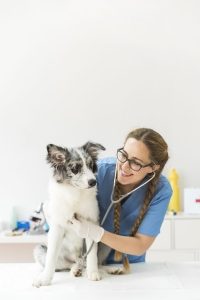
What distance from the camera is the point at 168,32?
145 inches

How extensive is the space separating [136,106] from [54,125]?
78cm

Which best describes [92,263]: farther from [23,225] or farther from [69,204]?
[23,225]

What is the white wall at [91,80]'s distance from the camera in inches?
143

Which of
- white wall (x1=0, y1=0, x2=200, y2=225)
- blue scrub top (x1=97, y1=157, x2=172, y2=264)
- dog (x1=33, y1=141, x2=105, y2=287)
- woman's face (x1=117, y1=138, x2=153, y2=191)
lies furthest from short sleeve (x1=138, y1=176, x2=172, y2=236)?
white wall (x1=0, y1=0, x2=200, y2=225)

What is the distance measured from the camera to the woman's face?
1832mm

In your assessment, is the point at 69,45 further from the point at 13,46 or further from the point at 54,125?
the point at 54,125

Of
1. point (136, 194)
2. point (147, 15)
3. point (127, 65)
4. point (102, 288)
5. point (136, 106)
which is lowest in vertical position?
point (102, 288)

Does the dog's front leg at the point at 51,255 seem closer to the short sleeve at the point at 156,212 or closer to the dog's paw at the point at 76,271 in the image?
the dog's paw at the point at 76,271

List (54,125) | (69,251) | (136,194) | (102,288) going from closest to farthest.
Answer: (102,288)
(69,251)
(136,194)
(54,125)

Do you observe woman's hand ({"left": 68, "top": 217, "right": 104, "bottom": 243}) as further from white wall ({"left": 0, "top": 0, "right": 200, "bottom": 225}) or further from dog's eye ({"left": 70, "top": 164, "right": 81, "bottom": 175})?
white wall ({"left": 0, "top": 0, "right": 200, "bottom": 225})

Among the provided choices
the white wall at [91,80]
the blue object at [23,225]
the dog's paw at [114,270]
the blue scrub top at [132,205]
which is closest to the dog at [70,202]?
the dog's paw at [114,270]

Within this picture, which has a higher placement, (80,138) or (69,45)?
(69,45)

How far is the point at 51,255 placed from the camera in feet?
5.59

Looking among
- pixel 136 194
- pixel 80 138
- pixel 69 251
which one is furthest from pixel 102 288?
pixel 80 138
